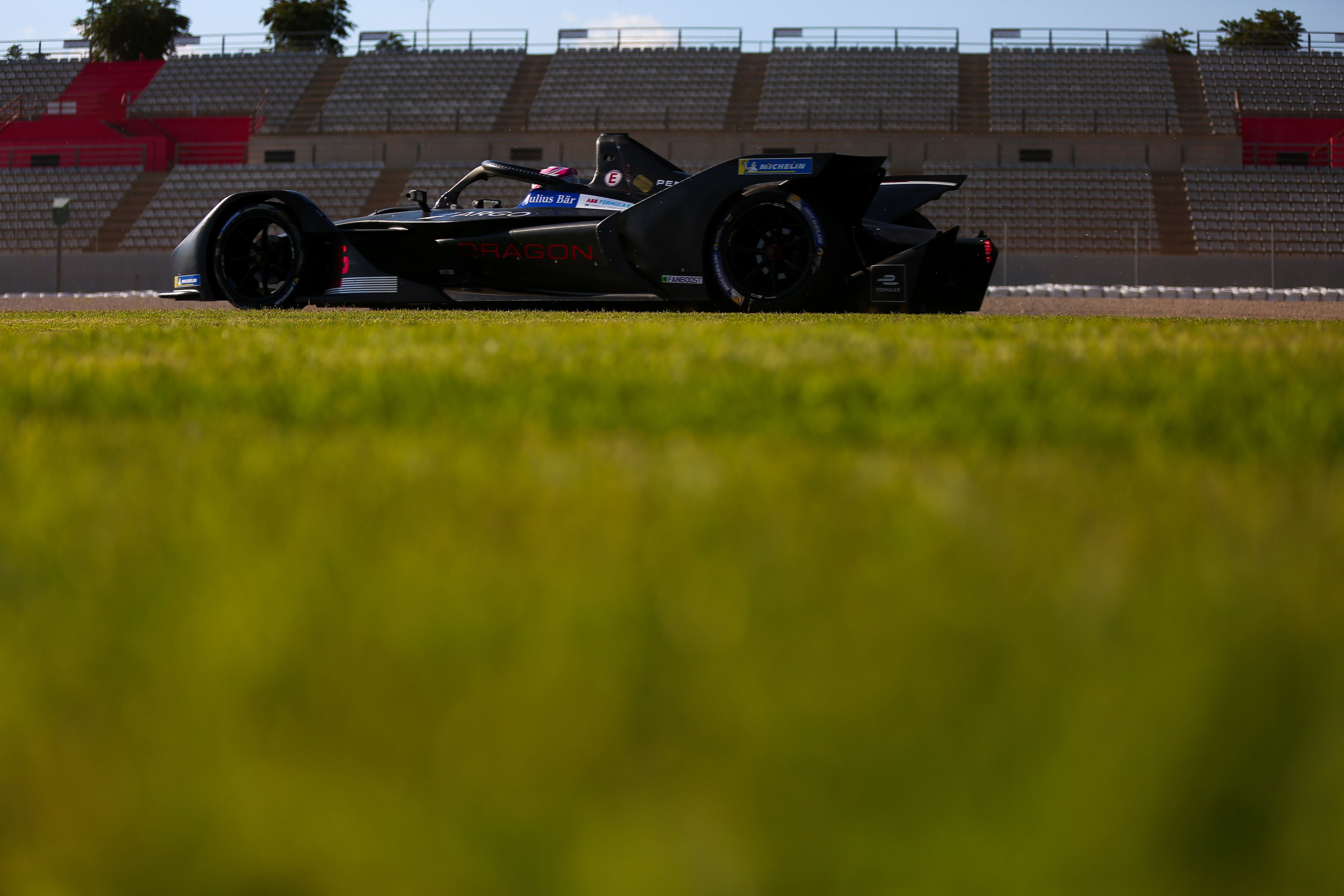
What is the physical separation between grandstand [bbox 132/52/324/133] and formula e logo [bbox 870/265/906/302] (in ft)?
95.0

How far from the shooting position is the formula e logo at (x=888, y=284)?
645 centimetres

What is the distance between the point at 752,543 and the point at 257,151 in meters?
33.7

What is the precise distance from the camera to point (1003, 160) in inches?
1112

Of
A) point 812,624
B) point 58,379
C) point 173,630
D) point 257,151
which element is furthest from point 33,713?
point 257,151

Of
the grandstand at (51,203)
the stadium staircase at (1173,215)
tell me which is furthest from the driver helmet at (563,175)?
the grandstand at (51,203)

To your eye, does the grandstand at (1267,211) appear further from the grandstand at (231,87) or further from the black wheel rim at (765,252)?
the grandstand at (231,87)

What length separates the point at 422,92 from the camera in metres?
31.5

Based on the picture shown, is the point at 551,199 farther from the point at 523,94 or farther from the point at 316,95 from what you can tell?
the point at 316,95

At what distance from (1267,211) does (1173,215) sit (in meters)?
1.92

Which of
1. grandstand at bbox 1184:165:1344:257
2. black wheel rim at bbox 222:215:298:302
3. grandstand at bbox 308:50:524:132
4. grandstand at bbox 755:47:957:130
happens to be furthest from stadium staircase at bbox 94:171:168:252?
grandstand at bbox 1184:165:1344:257

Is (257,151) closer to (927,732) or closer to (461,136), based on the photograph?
(461,136)

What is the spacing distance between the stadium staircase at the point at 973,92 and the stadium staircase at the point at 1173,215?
A: 16.4ft

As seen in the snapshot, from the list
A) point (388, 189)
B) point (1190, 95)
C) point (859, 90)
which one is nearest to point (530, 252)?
point (388, 189)

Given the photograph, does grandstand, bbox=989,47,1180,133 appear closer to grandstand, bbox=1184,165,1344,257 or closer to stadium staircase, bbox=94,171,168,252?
grandstand, bbox=1184,165,1344,257
